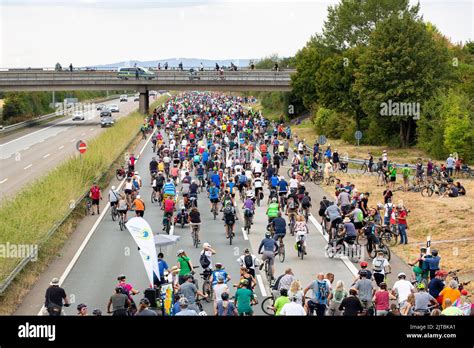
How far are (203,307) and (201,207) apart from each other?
52.7ft

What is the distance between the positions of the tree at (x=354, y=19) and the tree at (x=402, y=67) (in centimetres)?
2995

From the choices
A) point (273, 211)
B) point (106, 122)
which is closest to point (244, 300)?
point (273, 211)

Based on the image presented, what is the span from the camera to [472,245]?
1136 inches

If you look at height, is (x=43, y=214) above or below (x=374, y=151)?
above

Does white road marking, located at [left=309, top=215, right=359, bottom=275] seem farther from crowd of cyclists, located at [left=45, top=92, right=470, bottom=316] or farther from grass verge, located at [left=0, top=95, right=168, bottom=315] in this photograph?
grass verge, located at [left=0, top=95, right=168, bottom=315]

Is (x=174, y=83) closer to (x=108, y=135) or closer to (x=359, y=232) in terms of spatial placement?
(x=108, y=135)

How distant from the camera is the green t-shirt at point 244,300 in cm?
1767

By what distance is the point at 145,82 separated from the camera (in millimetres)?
93375

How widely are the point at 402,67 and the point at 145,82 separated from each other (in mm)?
38580

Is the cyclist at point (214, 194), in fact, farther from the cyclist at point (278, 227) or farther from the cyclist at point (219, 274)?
the cyclist at point (219, 274)

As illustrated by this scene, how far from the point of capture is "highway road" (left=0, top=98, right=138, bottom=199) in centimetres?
4909

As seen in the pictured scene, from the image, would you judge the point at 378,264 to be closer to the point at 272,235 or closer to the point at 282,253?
the point at 282,253

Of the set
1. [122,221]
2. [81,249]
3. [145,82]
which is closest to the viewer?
[81,249]

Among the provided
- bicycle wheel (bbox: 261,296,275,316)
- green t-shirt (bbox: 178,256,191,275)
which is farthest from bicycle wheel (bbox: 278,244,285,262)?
green t-shirt (bbox: 178,256,191,275)
